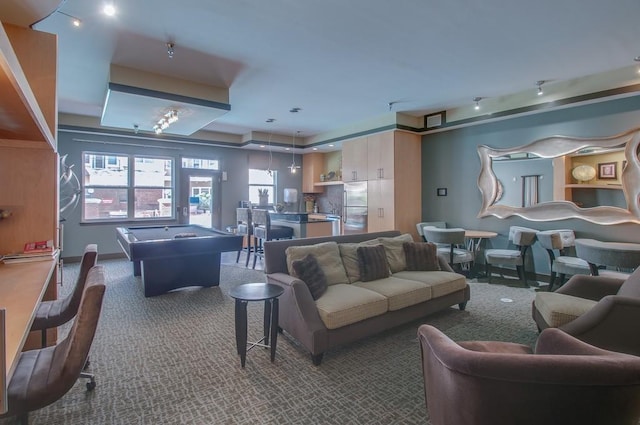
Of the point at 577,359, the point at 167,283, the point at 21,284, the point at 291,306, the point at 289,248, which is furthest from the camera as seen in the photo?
the point at 167,283

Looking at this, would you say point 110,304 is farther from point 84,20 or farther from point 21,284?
point 84,20

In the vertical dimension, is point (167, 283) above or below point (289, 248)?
below

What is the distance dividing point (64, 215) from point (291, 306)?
20.1 ft

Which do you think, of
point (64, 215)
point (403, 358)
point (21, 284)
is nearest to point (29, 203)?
point (21, 284)

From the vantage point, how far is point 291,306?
2.77 meters

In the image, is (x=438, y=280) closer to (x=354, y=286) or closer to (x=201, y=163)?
(x=354, y=286)

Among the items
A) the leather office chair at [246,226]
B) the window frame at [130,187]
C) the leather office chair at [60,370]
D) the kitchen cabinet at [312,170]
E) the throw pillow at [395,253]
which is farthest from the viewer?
the kitchen cabinet at [312,170]

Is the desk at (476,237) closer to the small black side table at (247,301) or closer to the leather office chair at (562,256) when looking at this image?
the leather office chair at (562,256)

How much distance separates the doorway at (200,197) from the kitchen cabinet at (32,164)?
510 centimetres

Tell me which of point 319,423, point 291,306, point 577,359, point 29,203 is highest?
point 29,203

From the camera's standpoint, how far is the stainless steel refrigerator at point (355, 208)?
22.2 ft

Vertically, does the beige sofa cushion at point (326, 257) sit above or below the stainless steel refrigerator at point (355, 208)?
below

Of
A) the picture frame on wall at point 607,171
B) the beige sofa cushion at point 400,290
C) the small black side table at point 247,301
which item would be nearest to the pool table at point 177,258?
the small black side table at point 247,301

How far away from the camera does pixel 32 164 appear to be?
8.41 feet
